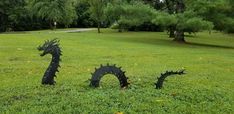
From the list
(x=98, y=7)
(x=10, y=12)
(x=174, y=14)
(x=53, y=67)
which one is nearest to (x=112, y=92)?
(x=53, y=67)

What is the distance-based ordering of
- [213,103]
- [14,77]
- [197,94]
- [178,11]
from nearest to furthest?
[213,103]
[197,94]
[14,77]
[178,11]

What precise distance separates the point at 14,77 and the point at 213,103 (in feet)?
18.0

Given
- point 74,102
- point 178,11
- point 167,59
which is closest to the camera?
point 74,102

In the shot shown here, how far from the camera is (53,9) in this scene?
53.1m

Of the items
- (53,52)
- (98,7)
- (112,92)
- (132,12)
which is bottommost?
(112,92)

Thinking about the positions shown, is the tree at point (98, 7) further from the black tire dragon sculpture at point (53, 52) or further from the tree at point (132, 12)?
the black tire dragon sculpture at point (53, 52)

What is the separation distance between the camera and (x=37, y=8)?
2136 inches

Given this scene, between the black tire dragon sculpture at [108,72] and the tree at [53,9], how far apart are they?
43.5 meters

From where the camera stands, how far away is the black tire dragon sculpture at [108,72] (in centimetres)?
988

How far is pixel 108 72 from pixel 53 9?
44045 millimetres

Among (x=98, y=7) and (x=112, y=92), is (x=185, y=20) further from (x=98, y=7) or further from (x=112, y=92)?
(x=112, y=92)

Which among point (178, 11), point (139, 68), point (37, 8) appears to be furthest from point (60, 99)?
point (37, 8)

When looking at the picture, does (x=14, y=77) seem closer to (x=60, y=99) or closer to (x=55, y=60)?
(x=55, y=60)

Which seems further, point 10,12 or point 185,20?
point 10,12
